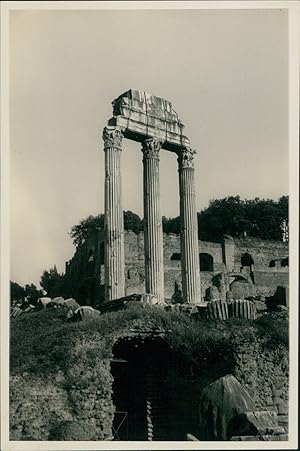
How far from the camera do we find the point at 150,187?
21656 millimetres

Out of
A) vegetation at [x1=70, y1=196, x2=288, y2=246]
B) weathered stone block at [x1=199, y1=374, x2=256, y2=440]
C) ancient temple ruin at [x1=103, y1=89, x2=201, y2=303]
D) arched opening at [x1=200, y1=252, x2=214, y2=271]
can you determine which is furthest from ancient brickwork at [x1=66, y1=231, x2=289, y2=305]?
weathered stone block at [x1=199, y1=374, x2=256, y2=440]

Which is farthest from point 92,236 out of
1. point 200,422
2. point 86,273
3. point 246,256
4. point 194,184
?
point 200,422

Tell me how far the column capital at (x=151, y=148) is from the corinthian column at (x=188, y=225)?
122cm

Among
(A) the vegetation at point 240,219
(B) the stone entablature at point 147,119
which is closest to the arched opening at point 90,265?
(A) the vegetation at point 240,219

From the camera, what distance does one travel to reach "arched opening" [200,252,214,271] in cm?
4034

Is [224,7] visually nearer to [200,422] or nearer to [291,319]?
[291,319]

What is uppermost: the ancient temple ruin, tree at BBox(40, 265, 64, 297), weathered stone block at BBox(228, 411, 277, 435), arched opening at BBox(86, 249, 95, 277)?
the ancient temple ruin

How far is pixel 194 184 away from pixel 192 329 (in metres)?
7.43

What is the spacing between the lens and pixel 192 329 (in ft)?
53.8

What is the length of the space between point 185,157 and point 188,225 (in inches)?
82.6

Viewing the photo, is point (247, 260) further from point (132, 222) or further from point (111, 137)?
point (111, 137)

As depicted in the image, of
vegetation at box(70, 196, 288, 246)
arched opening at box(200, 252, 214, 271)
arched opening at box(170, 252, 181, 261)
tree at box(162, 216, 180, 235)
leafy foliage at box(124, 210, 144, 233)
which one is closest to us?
arched opening at box(170, 252, 181, 261)

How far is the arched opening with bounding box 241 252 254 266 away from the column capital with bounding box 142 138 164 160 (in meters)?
21.1

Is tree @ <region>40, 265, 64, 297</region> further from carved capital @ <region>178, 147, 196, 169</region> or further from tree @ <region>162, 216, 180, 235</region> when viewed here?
carved capital @ <region>178, 147, 196, 169</region>
